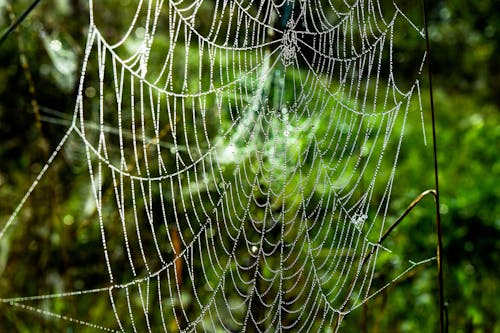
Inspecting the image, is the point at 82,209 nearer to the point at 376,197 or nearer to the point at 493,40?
the point at 376,197

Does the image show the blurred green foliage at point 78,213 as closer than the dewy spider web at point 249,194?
No

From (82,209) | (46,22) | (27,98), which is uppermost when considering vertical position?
(46,22)

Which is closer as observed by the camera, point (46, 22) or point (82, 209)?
point (46, 22)

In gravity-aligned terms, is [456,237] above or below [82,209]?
below

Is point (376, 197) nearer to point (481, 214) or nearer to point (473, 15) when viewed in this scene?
point (481, 214)

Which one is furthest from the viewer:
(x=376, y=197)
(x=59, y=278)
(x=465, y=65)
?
(x=465, y=65)

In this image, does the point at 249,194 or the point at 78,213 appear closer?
→ the point at 249,194

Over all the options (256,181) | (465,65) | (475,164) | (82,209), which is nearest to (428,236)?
(475,164)

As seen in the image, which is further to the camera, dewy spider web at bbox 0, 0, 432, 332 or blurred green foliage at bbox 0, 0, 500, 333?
blurred green foliage at bbox 0, 0, 500, 333

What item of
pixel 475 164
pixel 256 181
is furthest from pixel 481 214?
pixel 256 181

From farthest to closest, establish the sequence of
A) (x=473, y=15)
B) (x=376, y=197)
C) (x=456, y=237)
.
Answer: (x=473, y=15)
(x=376, y=197)
(x=456, y=237)
